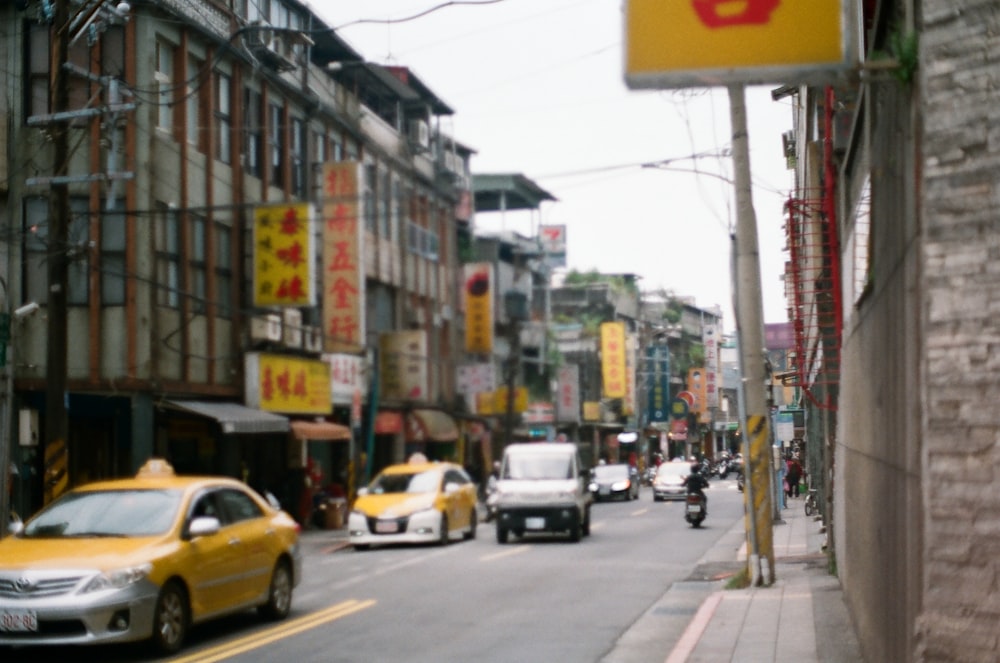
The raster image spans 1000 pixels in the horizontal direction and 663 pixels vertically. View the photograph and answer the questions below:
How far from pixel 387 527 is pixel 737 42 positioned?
21.5m

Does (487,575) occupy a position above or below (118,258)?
below

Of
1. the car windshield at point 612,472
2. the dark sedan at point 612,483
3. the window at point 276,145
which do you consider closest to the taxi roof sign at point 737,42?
the window at point 276,145

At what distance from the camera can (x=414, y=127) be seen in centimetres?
4988

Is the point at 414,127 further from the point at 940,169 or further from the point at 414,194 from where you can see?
the point at 940,169

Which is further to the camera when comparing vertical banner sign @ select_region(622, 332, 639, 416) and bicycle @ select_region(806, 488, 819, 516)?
vertical banner sign @ select_region(622, 332, 639, 416)

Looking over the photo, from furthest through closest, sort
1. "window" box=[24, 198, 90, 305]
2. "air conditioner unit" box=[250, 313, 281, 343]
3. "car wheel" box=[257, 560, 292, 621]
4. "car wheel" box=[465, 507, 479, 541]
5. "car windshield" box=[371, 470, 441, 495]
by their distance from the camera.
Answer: "air conditioner unit" box=[250, 313, 281, 343] < "car wheel" box=[465, 507, 479, 541] < "car windshield" box=[371, 470, 441, 495] < "window" box=[24, 198, 90, 305] < "car wheel" box=[257, 560, 292, 621]

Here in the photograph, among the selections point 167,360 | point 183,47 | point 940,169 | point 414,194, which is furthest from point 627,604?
point 414,194

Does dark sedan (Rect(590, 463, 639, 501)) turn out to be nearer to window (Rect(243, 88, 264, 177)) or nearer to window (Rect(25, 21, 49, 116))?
window (Rect(243, 88, 264, 177))

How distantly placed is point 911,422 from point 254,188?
29250mm

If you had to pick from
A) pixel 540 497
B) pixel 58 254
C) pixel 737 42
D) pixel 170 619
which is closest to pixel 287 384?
pixel 540 497

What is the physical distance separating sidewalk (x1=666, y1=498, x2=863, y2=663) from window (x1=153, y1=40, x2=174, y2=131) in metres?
16.6

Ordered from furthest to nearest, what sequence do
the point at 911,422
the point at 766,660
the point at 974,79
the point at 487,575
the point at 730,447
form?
the point at 730,447 → the point at 487,575 → the point at 766,660 → the point at 911,422 → the point at 974,79

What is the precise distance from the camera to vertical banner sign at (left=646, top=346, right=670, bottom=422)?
92.1 meters

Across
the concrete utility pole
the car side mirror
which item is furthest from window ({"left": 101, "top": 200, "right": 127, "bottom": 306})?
the car side mirror
